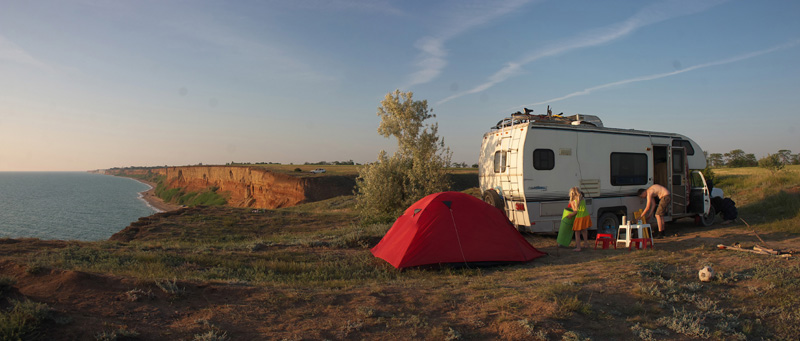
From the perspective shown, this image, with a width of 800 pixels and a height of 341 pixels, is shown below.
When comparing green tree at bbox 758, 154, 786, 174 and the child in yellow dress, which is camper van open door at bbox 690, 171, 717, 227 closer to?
the child in yellow dress

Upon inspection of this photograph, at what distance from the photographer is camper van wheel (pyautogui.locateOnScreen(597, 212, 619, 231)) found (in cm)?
1102

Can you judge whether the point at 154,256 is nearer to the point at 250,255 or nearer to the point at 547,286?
the point at 250,255

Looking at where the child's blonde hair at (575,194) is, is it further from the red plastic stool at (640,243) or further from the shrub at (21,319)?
the shrub at (21,319)

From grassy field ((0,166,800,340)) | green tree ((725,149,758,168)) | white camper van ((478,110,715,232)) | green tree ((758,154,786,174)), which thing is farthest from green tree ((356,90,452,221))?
green tree ((725,149,758,168))

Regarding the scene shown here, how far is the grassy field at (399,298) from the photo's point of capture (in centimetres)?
438

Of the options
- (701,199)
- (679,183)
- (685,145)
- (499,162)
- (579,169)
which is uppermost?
(685,145)

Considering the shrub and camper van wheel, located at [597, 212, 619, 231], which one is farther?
camper van wheel, located at [597, 212, 619, 231]

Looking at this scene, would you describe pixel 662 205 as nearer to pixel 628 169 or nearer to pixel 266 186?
pixel 628 169

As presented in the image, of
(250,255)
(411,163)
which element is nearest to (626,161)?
(411,163)

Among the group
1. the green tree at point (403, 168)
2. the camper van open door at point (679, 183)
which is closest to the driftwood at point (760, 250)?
the camper van open door at point (679, 183)

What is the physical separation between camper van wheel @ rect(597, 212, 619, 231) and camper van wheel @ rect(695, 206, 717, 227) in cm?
355

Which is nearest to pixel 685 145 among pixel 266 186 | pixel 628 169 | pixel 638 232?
pixel 628 169

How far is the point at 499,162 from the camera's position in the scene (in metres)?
11.1

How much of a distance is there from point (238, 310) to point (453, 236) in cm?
457
